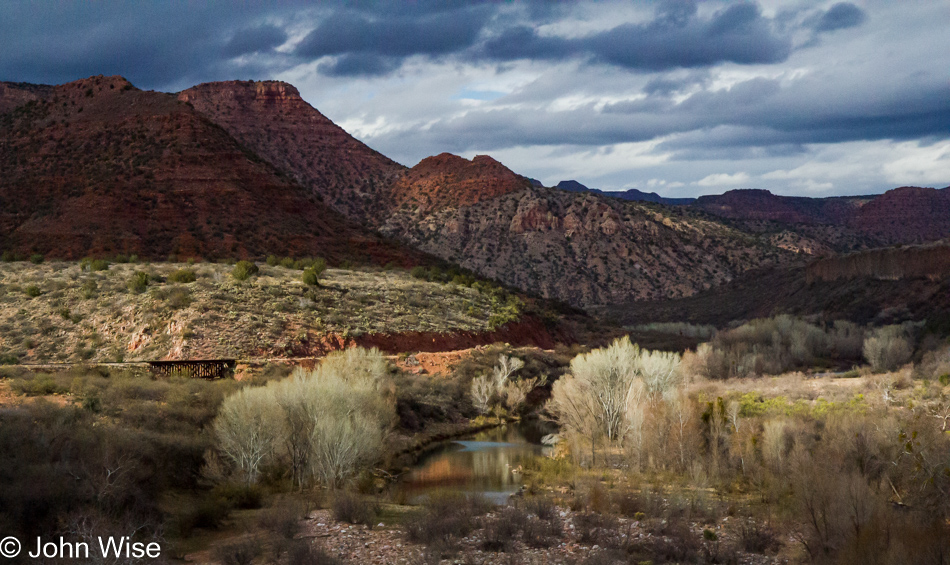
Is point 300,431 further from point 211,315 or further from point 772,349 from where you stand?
point 772,349

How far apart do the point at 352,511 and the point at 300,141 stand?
4423 inches

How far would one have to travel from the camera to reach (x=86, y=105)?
80500mm

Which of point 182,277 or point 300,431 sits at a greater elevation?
point 182,277

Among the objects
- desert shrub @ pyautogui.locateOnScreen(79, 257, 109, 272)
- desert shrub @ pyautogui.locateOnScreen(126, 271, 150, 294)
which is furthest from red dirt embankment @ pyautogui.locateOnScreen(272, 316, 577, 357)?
desert shrub @ pyautogui.locateOnScreen(79, 257, 109, 272)

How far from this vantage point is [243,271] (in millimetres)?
50406

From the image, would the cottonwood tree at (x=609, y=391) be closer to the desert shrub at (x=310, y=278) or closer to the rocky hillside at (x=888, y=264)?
the desert shrub at (x=310, y=278)

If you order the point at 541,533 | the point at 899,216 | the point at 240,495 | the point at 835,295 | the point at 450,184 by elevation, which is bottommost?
the point at 541,533

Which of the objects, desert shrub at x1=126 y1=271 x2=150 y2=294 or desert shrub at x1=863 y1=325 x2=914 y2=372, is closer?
desert shrub at x1=126 y1=271 x2=150 y2=294

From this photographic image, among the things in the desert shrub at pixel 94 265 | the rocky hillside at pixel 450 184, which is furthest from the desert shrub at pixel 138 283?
the rocky hillside at pixel 450 184

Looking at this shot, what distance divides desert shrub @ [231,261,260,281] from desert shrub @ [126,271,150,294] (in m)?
5.01

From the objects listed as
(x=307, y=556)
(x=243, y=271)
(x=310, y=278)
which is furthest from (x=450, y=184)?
(x=307, y=556)

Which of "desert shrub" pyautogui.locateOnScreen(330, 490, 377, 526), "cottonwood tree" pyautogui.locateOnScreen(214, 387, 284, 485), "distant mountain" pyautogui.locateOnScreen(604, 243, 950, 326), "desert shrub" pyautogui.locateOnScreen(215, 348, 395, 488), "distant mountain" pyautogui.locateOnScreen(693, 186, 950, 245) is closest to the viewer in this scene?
"desert shrub" pyautogui.locateOnScreen(330, 490, 377, 526)

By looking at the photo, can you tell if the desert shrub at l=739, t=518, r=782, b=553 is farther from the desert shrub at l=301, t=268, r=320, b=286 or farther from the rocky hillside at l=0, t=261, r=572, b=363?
the desert shrub at l=301, t=268, r=320, b=286

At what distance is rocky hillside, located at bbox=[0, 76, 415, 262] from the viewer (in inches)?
2504
